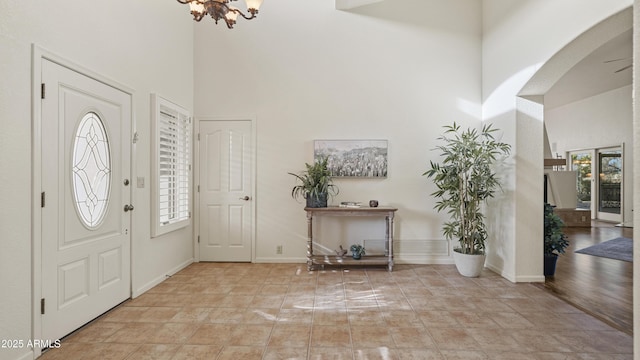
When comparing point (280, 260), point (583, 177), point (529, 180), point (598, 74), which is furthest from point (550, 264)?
point (583, 177)

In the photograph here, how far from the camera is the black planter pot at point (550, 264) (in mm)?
3918

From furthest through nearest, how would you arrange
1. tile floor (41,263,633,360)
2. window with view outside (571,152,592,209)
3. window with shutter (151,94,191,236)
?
window with view outside (571,152,592,209), window with shutter (151,94,191,236), tile floor (41,263,633,360)

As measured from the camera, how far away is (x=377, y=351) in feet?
7.50

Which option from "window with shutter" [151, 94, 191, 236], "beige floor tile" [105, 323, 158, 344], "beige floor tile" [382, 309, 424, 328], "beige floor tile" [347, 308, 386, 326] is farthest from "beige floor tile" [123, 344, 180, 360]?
"beige floor tile" [382, 309, 424, 328]

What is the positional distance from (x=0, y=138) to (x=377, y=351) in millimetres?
2865

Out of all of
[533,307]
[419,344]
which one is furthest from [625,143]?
[419,344]

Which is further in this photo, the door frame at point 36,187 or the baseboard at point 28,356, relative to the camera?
the door frame at point 36,187

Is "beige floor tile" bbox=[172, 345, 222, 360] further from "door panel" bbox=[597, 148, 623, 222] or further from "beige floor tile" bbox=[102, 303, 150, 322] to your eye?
"door panel" bbox=[597, 148, 623, 222]

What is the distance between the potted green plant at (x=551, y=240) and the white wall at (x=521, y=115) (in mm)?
245

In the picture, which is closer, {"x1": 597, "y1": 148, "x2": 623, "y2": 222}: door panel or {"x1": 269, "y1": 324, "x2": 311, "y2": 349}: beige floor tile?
{"x1": 269, "y1": 324, "x2": 311, "y2": 349}: beige floor tile

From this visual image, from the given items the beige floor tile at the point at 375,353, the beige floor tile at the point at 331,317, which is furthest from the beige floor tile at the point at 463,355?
the beige floor tile at the point at 331,317

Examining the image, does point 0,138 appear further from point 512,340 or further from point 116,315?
point 512,340

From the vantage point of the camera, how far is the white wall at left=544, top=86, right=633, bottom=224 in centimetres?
757

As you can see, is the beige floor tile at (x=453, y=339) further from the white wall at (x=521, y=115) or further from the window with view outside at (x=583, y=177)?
A: the window with view outside at (x=583, y=177)
